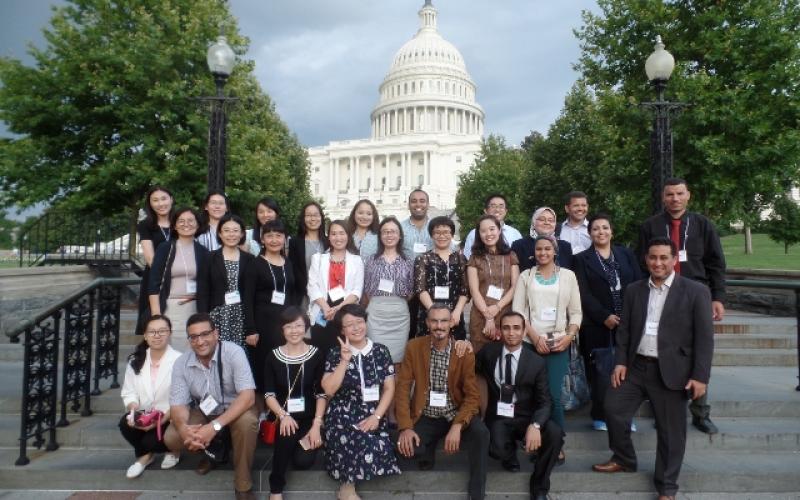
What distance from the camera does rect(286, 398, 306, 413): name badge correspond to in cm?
459

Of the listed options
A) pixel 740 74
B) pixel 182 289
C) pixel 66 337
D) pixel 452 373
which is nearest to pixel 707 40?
pixel 740 74

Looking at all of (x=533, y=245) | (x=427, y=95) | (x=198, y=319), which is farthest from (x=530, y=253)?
(x=427, y=95)

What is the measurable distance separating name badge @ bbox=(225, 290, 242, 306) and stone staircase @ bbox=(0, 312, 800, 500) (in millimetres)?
1507

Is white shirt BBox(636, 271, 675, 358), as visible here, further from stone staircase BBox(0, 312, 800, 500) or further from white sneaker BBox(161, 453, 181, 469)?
white sneaker BBox(161, 453, 181, 469)

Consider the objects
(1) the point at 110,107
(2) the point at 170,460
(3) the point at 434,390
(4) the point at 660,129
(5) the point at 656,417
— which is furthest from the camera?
(1) the point at 110,107

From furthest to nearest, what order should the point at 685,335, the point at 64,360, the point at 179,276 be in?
the point at 64,360 → the point at 179,276 → the point at 685,335

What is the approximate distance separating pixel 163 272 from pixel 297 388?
1889 mm

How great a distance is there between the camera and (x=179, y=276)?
5375mm

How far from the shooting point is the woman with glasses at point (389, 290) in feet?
17.4

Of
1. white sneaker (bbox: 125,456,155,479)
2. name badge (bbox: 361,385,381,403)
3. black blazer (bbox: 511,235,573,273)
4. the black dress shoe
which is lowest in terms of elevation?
white sneaker (bbox: 125,456,155,479)

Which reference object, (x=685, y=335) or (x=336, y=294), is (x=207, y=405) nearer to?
(x=336, y=294)

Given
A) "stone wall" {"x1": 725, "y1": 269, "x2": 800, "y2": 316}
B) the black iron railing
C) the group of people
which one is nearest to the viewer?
the group of people

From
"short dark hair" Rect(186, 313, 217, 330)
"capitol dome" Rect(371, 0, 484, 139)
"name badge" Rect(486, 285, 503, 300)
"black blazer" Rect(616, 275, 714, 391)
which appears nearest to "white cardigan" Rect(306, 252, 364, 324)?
"short dark hair" Rect(186, 313, 217, 330)

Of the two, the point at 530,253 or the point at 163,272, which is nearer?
the point at 163,272
